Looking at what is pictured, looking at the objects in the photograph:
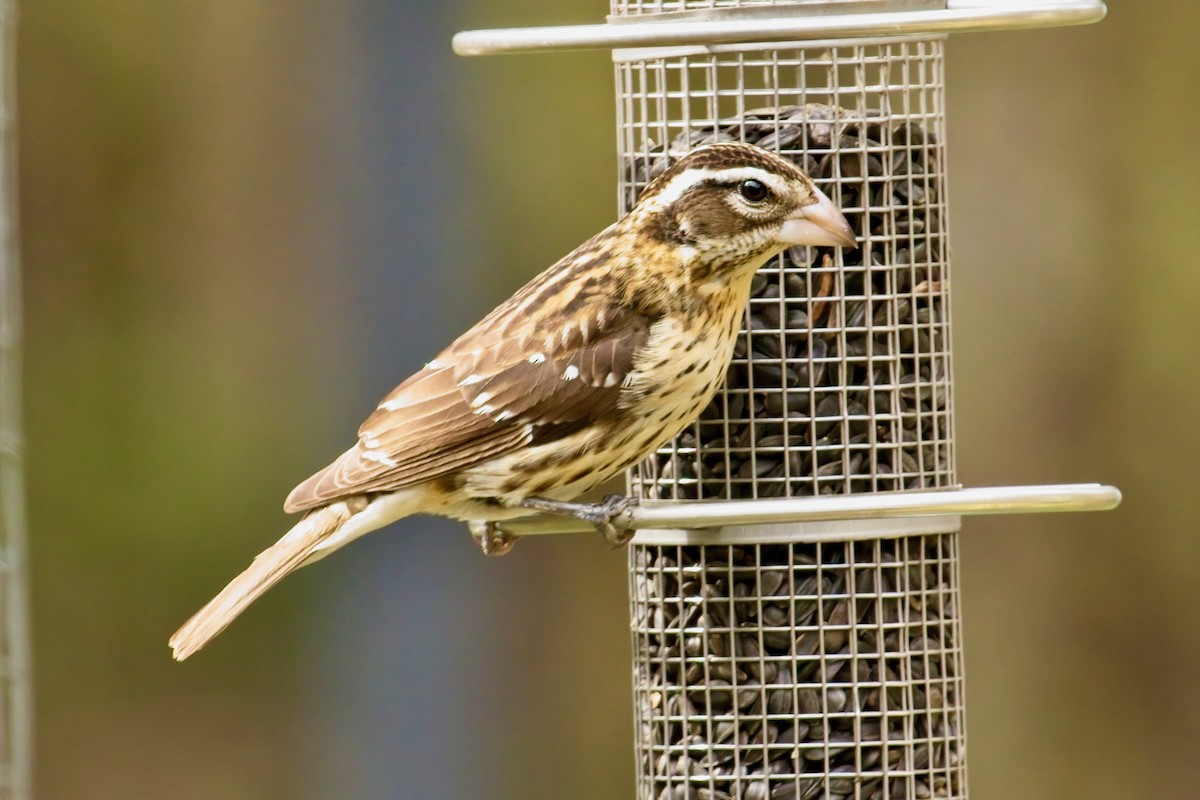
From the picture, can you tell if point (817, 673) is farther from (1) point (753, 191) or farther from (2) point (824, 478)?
(1) point (753, 191)

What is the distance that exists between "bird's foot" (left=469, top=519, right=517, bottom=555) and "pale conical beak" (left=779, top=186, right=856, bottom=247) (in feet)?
5.22

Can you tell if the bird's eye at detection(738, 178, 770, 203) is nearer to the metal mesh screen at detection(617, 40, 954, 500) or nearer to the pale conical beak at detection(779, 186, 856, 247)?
the pale conical beak at detection(779, 186, 856, 247)

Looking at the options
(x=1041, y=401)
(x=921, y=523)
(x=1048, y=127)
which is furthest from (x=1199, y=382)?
(x=921, y=523)

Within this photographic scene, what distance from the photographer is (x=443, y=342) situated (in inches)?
471

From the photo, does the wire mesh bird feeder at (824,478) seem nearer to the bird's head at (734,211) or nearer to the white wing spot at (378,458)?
the bird's head at (734,211)

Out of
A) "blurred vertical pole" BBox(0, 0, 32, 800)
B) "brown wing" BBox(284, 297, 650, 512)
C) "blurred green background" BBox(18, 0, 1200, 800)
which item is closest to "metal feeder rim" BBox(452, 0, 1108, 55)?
"brown wing" BBox(284, 297, 650, 512)

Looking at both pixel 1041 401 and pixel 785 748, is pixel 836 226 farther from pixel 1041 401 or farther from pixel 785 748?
pixel 1041 401

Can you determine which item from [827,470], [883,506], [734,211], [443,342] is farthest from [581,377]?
[443,342]

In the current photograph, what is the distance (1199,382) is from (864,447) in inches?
288

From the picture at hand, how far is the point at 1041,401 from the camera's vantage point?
1319cm

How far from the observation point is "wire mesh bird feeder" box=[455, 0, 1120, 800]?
640cm

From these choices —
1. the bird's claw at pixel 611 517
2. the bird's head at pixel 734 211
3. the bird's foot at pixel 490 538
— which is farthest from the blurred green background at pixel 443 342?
the bird's claw at pixel 611 517

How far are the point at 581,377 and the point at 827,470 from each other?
2.80 ft

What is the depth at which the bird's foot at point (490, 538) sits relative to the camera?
6941 mm
